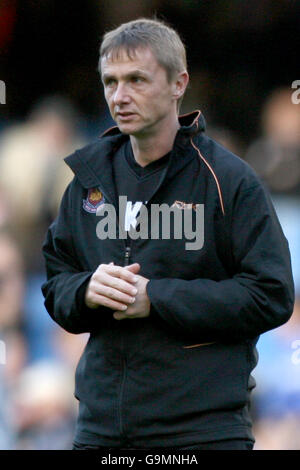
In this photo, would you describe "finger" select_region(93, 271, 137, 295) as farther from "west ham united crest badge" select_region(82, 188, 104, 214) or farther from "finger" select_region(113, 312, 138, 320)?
"west ham united crest badge" select_region(82, 188, 104, 214)

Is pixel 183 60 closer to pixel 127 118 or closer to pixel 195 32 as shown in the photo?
pixel 127 118

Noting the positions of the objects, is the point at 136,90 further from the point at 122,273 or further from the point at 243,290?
the point at 243,290

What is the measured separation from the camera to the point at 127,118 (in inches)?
102

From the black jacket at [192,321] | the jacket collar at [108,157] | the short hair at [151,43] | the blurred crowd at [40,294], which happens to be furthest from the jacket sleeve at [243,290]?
the blurred crowd at [40,294]

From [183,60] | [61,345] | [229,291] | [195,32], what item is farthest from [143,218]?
[195,32]

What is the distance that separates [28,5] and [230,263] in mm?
2795

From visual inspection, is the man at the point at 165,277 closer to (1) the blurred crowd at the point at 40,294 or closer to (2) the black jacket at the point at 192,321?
(2) the black jacket at the point at 192,321

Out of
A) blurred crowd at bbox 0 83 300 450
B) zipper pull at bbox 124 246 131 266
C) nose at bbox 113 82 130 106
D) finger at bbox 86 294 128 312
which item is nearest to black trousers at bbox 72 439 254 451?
finger at bbox 86 294 128 312

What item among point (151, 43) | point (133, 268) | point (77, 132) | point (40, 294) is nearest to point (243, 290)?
point (133, 268)

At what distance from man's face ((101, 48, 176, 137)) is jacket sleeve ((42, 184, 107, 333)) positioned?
1.06 ft

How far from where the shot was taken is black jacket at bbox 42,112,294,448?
2.47 metres

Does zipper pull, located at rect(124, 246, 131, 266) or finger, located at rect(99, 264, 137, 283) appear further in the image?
zipper pull, located at rect(124, 246, 131, 266)

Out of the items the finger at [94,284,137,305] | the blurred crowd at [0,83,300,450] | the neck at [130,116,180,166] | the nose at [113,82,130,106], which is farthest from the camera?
the blurred crowd at [0,83,300,450]

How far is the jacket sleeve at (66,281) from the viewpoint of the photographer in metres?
2.60
